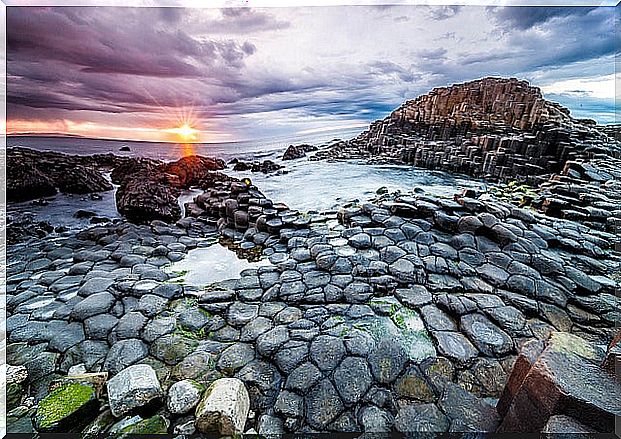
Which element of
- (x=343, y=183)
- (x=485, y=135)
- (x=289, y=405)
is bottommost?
(x=289, y=405)

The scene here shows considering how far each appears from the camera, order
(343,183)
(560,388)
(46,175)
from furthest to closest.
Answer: (343,183), (46,175), (560,388)

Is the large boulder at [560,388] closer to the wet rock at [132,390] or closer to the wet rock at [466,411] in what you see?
→ the wet rock at [466,411]

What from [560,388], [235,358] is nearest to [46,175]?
[235,358]

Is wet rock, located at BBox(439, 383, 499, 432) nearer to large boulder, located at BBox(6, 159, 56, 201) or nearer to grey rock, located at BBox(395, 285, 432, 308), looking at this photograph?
grey rock, located at BBox(395, 285, 432, 308)

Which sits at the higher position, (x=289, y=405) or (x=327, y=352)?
(x=327, y=352)

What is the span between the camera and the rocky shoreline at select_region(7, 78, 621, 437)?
156 centimetres

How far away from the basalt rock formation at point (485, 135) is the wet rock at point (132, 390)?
7.95 m

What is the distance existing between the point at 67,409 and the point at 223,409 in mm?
811

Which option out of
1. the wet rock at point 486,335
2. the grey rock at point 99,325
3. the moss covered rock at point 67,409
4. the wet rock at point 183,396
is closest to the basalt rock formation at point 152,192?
the grey rock at point 99,325

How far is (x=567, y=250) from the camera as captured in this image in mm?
3312

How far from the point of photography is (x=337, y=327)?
2230mm

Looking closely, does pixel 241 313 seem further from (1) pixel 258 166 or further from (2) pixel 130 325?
(1) pixel 258 166

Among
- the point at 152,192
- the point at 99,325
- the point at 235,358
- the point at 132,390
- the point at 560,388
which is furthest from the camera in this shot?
the point at 152,192

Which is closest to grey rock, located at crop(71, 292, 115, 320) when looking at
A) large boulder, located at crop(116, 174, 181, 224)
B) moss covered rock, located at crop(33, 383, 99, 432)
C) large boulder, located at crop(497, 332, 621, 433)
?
moss covered rock, located at crop(33, 383, 99, 432)
